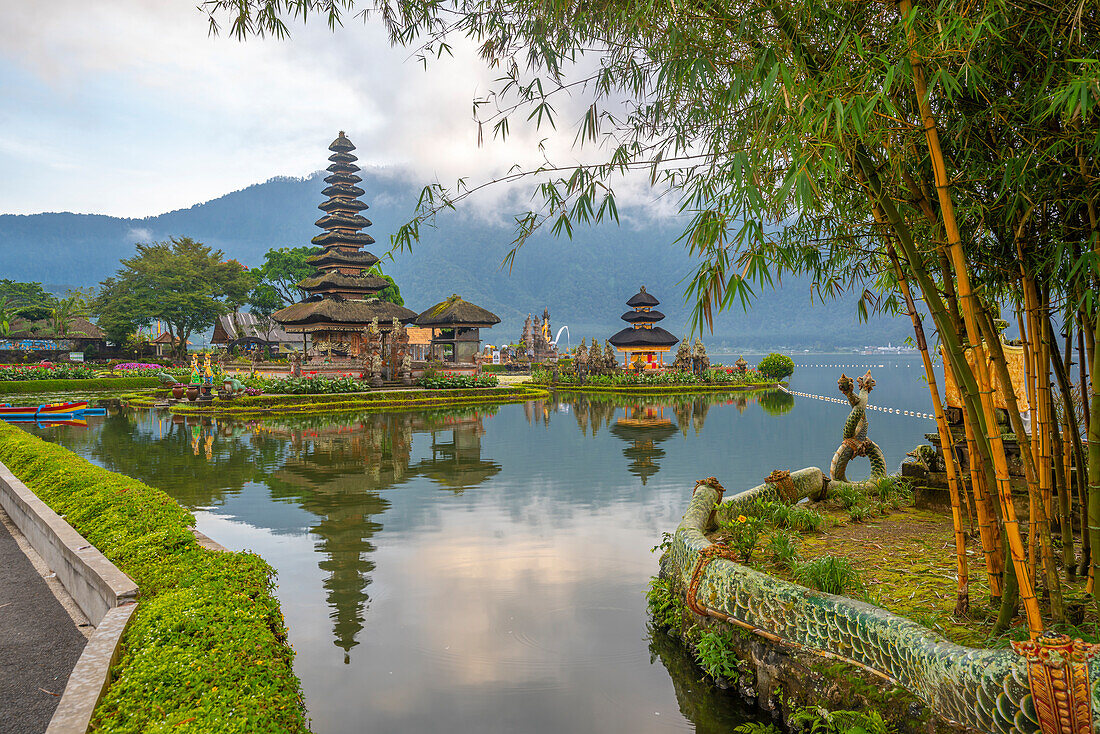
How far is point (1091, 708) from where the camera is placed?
243cm

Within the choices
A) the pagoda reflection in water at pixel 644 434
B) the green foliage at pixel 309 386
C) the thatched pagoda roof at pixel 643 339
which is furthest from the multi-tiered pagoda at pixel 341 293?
the pagoda reflection in water at pixel 644 434

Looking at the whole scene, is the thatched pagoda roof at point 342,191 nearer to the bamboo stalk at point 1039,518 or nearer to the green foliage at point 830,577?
the green foliage at point 830,577

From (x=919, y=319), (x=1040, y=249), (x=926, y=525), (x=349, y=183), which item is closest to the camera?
(x=1040, y=249)

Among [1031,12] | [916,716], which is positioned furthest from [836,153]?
[916,716]

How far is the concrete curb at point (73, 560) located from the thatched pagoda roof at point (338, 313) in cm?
2957

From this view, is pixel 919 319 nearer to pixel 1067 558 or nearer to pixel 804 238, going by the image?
pixel 804 238

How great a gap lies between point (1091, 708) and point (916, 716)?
74cm

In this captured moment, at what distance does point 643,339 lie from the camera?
42531 mm

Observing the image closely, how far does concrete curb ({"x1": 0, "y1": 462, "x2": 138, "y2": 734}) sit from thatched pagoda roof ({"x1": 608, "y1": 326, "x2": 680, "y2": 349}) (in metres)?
36.8

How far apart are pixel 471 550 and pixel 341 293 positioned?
1451 inches

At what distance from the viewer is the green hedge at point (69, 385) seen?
27.6m

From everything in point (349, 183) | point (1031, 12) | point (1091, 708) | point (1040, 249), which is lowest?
point (1091, 708)

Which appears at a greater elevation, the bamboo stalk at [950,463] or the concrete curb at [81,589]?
the bamboo stalk at [950,463]

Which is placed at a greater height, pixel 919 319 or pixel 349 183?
pixel 349 183
